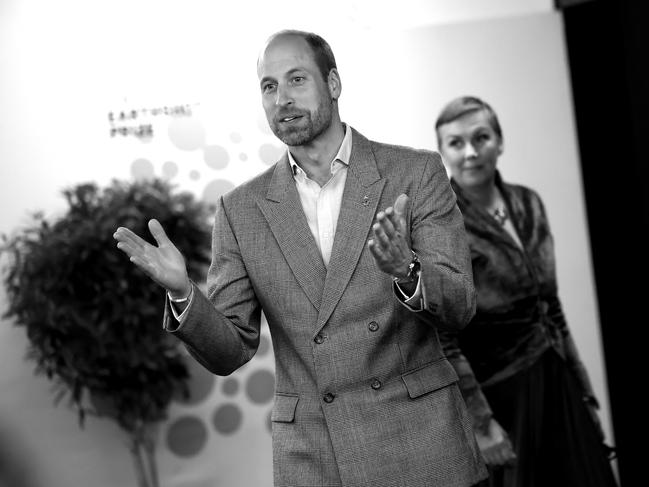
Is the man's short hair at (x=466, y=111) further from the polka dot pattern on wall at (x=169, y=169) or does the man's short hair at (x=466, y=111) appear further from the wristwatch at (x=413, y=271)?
the wristwatch at (x=413, y=271)

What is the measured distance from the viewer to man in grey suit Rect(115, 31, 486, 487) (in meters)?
1.95

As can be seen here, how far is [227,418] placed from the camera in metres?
5.02

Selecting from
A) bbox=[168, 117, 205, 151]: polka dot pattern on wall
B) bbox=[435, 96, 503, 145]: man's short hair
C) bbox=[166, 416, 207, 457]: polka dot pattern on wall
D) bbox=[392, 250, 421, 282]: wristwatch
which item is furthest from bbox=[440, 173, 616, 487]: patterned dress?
bbox=[166, 416, 207, 457]: polka dot pattern on wall

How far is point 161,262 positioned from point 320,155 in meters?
0.55

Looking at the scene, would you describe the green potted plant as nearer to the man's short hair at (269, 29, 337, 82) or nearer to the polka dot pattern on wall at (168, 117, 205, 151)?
the polka dot pattern on wall at (168, 117, 205, 151)

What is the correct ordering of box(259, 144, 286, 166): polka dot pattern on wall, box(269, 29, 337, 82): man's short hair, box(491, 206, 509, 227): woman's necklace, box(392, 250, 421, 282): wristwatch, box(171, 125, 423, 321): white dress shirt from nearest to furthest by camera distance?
box(392, 250, 421, 282): wristwatch < box(171, 125, 423, 321): white dress shirt < box(269, 29, 337, 82): man's short hair < box(491, 206, 509, 227): woman's necklace < box(259, 144, 286, 166): polka dot pattern on wall

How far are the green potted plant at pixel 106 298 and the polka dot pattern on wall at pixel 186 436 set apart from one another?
0.89 ft

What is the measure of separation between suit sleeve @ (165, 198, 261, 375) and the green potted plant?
7.61 ft

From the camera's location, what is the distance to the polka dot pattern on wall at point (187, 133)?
16.1 feet

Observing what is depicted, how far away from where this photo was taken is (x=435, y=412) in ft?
6.68

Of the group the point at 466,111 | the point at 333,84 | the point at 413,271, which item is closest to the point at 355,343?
the point at 413,271

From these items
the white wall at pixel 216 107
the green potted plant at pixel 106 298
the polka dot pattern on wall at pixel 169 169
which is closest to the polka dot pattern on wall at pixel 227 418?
the white wall at pixel 216 107

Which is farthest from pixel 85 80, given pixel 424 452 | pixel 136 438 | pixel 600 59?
pixel 424 452

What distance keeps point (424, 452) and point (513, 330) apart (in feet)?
4.88
